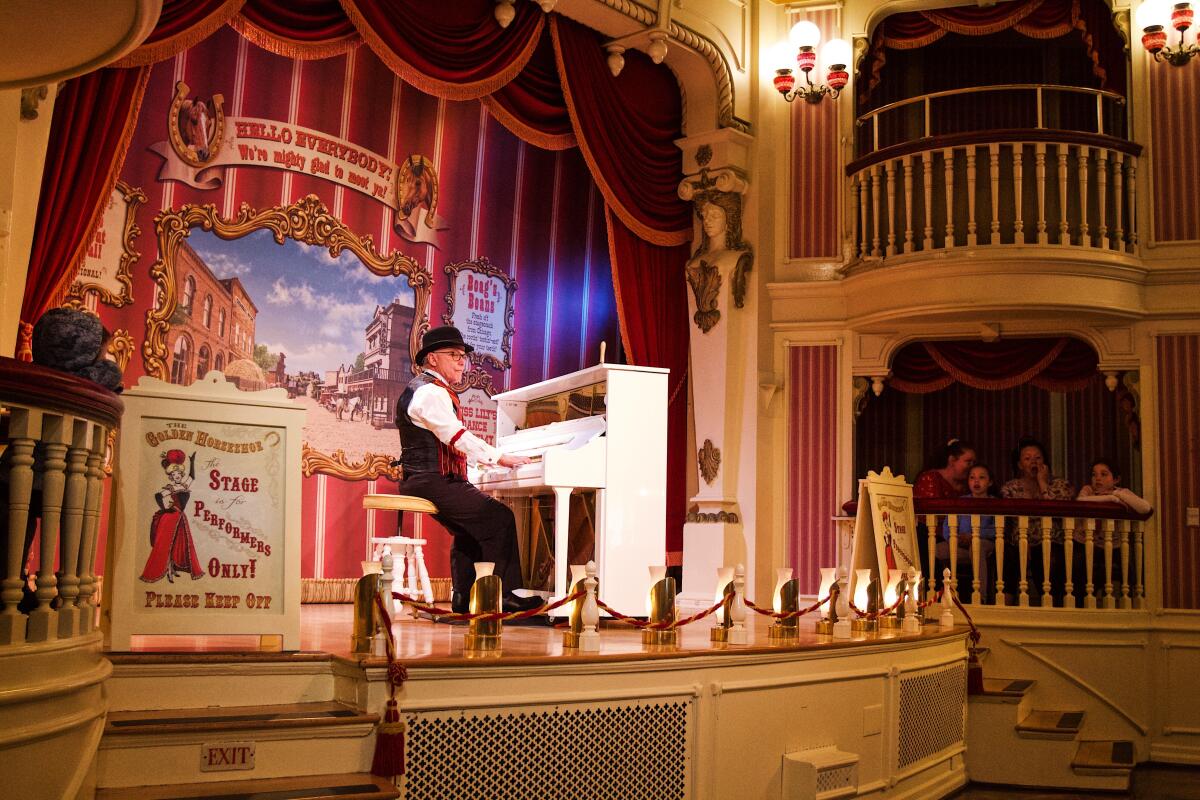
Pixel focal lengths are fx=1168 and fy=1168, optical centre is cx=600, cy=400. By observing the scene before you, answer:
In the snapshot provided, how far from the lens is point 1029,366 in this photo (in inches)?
360

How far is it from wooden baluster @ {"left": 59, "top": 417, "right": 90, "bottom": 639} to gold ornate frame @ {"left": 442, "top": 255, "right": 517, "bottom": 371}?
5392 mm

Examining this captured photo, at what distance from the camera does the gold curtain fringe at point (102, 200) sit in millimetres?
5848

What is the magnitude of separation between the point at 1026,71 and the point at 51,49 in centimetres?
918

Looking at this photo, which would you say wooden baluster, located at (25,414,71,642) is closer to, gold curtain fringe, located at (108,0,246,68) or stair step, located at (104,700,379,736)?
stair step, located at (104,700,379,736)

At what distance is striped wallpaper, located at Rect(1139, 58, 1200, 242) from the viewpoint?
325 inches

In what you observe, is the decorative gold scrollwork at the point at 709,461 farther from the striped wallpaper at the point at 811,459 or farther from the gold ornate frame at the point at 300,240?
the gold ornate frame at the point at 300,240

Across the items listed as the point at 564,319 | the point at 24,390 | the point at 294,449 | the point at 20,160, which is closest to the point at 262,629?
the point at 294,449

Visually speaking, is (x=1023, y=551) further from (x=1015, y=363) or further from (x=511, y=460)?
(x=511, y=460)

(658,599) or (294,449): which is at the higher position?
(294,449)

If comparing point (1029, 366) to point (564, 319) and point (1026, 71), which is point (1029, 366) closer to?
point (1026, 71)

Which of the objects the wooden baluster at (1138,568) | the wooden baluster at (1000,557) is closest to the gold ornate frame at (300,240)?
the wooden baluster at (1000,557)

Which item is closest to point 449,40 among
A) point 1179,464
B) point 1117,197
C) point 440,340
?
point 440,340

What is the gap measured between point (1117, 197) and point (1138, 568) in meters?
2.57

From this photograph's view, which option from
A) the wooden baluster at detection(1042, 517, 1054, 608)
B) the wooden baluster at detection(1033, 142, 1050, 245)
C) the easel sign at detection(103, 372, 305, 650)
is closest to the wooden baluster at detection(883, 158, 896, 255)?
the wooden baluster at detection(1033, 142, 1050, 245)
